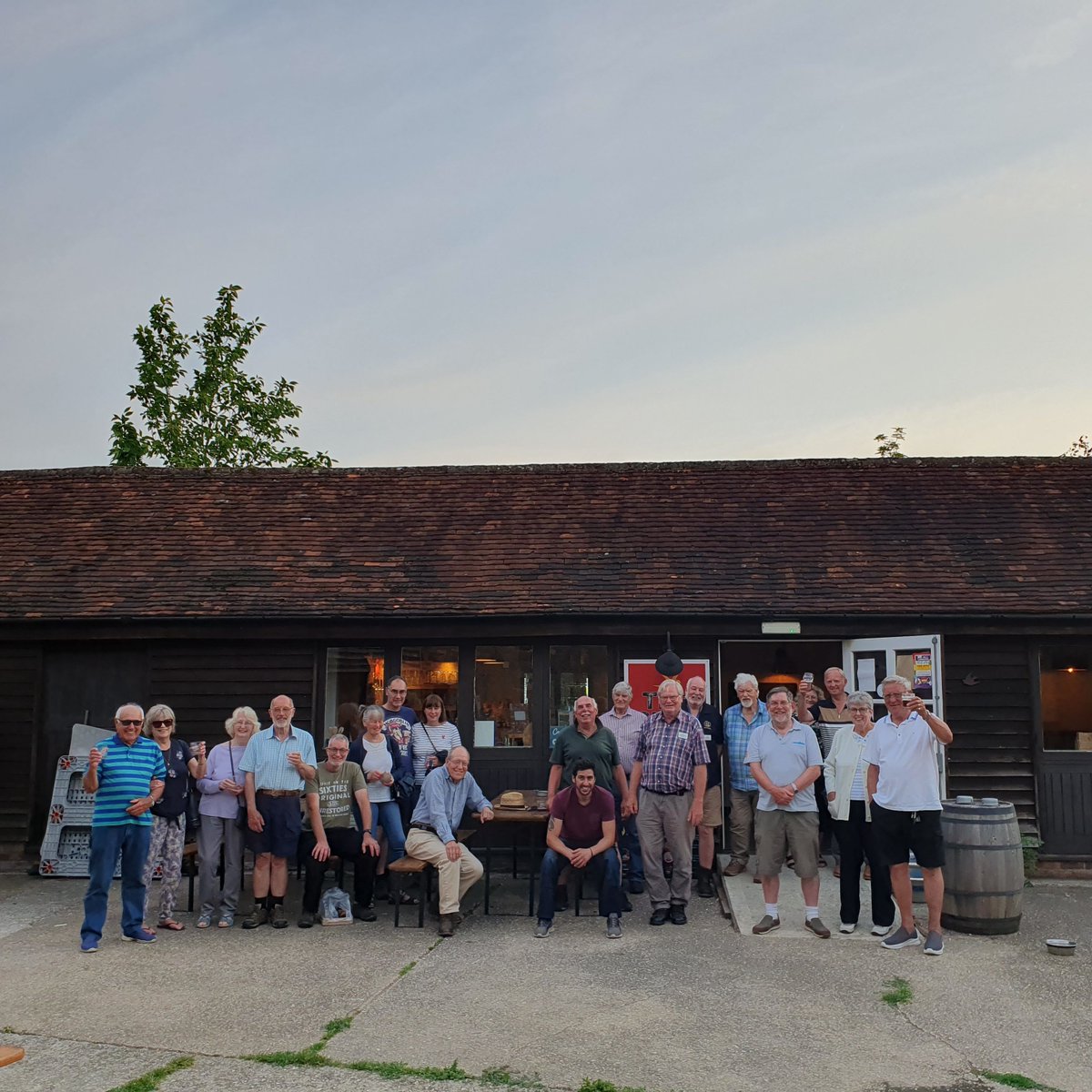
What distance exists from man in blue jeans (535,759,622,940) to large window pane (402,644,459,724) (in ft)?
11.1

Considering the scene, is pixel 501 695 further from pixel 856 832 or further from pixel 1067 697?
pixel 1067 697

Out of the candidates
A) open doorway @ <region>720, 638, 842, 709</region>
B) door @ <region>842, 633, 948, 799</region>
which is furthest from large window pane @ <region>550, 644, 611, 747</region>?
open doorway @ <region>720, 638, 842, 709</region>

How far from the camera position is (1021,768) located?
1016 cm

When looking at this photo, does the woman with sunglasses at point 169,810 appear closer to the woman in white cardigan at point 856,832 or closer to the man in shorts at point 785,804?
the man in shorts at point 785,804

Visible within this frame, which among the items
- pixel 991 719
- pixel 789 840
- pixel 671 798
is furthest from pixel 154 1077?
pixel 991 719

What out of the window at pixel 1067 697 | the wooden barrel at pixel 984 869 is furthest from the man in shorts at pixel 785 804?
the window at pixel 1067 697

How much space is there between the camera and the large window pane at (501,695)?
10.8m

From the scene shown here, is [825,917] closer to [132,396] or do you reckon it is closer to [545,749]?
[545,749]

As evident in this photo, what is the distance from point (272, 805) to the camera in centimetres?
776

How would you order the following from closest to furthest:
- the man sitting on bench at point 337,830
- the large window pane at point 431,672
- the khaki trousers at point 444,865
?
the khaki trousers at point 444,865
the man sitting on bench at point 337,830
the large window pane at point 431,672

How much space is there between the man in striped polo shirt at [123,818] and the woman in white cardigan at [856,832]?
5018mm

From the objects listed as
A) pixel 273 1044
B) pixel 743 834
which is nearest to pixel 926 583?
pixel 743 834

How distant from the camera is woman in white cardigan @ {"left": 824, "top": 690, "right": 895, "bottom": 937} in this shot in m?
7.26

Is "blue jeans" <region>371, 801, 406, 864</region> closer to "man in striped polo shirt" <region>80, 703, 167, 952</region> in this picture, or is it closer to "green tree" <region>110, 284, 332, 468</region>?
"man in striped polo shirt" <region>80, 703, 167, 952</region>
